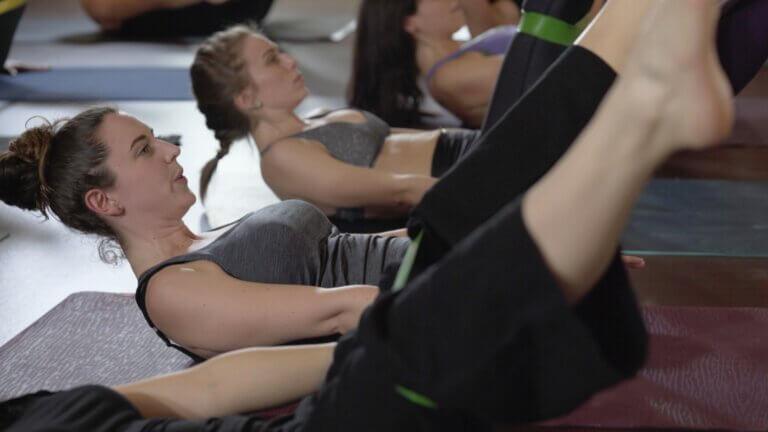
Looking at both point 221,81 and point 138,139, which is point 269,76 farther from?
point 138,139

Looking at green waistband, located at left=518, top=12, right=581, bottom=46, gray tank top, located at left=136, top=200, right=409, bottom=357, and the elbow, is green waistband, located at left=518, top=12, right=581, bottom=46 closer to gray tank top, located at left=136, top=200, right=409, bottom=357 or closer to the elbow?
gray tank top, located at left=136, top=200, right=409, bottom=357

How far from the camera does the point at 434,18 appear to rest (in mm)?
3516

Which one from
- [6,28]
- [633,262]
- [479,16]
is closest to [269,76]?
[633,262]

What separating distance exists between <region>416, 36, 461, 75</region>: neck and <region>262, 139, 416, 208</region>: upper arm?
0.93 metres

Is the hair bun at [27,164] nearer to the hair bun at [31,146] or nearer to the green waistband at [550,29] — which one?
the hair bun at [31,146]

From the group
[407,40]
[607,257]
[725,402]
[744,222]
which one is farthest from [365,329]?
[407,40]

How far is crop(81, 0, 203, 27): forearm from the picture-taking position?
5.73 metres

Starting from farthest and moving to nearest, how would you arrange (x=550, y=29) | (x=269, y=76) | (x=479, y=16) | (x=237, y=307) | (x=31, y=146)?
(x=479, y=16)
(x=269, y=76)
(x=550, y=29)
(x=31, y=146)
(x=237, y=307)

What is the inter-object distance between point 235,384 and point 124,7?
460 centimetres

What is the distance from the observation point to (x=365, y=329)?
123 centimetres

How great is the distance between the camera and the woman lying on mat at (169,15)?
5.75 m

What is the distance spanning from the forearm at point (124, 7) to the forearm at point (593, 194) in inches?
197

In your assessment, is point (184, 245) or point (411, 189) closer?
point (184, 245)

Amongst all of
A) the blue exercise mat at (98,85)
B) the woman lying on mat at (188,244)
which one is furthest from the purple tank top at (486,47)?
the woman lying on mat at (188,244)
